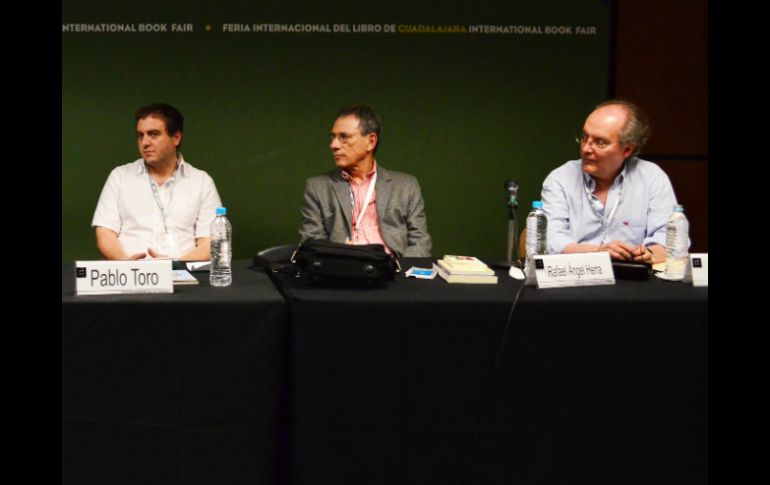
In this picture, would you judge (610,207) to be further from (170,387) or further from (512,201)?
(170,387)

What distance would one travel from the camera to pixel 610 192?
269cm

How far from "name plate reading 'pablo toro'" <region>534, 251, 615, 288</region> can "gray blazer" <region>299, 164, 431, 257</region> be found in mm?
1394

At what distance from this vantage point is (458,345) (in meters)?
1.58

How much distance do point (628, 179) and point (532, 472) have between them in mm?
1484

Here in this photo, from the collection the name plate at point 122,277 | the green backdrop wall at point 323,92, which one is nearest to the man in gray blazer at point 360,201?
the green backdrop wall at point 323,92

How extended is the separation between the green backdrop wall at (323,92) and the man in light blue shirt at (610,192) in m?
1.18

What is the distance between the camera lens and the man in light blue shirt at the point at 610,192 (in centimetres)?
263

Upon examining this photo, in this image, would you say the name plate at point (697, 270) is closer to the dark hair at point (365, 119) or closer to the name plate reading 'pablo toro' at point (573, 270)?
the name plate reading 'pablo toro' at point (573, 270)

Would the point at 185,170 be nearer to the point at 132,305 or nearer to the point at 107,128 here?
the point at 107,128

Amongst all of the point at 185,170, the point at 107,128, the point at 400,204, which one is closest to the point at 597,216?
the point at 400,204

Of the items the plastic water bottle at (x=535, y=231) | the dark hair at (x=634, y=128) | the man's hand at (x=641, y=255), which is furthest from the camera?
the dark hair at (x=634, y=128)

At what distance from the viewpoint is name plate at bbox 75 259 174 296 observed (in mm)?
1526

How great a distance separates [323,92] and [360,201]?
938 millimetres

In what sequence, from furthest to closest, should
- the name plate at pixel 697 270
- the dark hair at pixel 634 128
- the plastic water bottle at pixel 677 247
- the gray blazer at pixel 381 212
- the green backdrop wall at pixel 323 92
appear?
1. the green backdrop wall at pixel 323 92
2. the gray blazer at pixel 381 212
3. the dark hair at pixel 634 128
4. the plastic water bottle at pixel 677 247
5. the name plate at pixel 697 270
